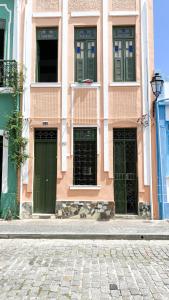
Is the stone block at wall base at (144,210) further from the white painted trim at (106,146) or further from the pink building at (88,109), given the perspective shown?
the white painted trim at (106,146)

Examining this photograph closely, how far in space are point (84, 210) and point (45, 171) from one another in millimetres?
1879

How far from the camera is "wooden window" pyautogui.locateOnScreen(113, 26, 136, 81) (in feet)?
43.2

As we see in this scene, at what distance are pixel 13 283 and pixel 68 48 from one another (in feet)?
30.9

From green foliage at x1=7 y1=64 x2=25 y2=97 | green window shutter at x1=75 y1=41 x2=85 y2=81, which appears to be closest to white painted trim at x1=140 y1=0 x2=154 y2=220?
green window shutter at x1=75 y1=41 x2=85 y2=81

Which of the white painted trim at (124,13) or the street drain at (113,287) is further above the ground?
the white painted trim at (124,13)

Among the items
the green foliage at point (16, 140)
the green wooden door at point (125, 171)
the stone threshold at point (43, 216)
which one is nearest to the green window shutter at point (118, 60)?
the green wooden door at point (125, 171)

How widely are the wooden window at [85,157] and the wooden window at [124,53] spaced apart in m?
2.20

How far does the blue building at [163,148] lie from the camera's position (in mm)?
12273

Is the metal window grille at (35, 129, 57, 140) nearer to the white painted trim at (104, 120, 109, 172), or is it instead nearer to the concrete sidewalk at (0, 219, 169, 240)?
the white painted trim at (104, 120, 109, 172)

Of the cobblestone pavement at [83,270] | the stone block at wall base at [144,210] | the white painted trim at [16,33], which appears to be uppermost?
the white painted trim at [16,33]

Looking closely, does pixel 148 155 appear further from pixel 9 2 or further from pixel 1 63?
pixel 9 2

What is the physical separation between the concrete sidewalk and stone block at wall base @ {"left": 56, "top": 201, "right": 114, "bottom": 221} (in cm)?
36

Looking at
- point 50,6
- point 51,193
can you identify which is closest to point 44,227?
point 51,193

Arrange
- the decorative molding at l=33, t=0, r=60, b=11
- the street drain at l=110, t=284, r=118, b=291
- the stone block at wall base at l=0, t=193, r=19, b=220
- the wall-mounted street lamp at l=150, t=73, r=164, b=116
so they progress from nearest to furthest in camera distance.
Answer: the street drain at l=110, t=284, r=118, b=291, the wall-mounted street lamp at l=150, t=73, r=164, b=116, the stone block at wall base at l=0, t=193, r=19, b=220, the decorative molding at l=33, t=0, r=60, b=11
